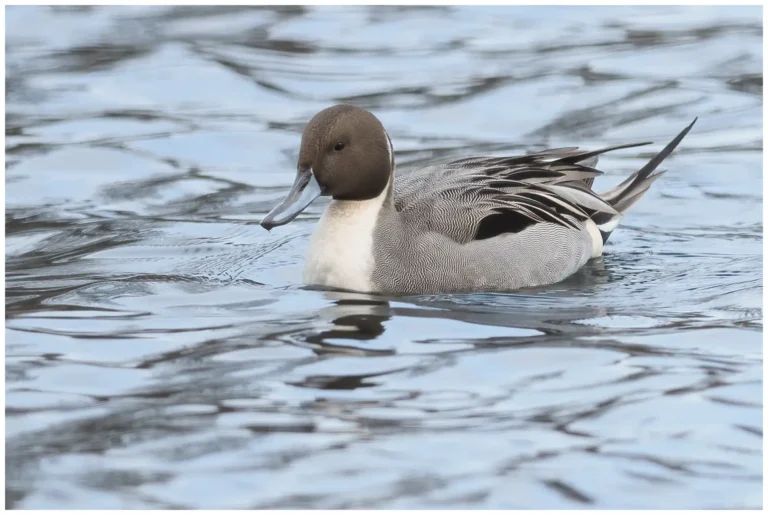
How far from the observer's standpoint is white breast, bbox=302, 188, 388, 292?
6.45 metres

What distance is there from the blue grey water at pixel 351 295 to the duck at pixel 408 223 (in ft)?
0.49

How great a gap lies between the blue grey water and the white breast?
0.37 ft

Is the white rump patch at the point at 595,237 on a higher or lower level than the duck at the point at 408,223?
lower

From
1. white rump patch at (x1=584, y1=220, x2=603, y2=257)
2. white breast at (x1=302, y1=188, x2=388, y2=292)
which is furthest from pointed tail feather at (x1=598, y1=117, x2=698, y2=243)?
white breast at (x1=302, y1=188, x2=388, y2=292)

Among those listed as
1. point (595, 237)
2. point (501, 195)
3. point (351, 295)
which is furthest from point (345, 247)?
point (595, 237)

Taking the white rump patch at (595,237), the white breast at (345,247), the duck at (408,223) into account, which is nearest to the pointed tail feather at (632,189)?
the white rump patch at (595,237)

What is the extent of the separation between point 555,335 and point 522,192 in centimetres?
136

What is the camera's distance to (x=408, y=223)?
6582 millimetres

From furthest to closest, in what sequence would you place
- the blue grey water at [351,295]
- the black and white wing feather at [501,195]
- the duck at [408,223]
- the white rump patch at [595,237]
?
the white rump patch at [595,237] < the black and white wing feather at [501,195] < the duck at [408,223] < the blue grey water at [351,295]

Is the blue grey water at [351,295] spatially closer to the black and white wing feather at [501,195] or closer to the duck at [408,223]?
the duck at [408,223]

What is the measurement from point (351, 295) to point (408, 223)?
0.45 meters

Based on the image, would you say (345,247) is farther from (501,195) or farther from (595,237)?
(595,237)

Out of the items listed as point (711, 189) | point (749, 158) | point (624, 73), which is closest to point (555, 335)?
point (711, 189)

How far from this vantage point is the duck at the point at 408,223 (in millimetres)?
6426
